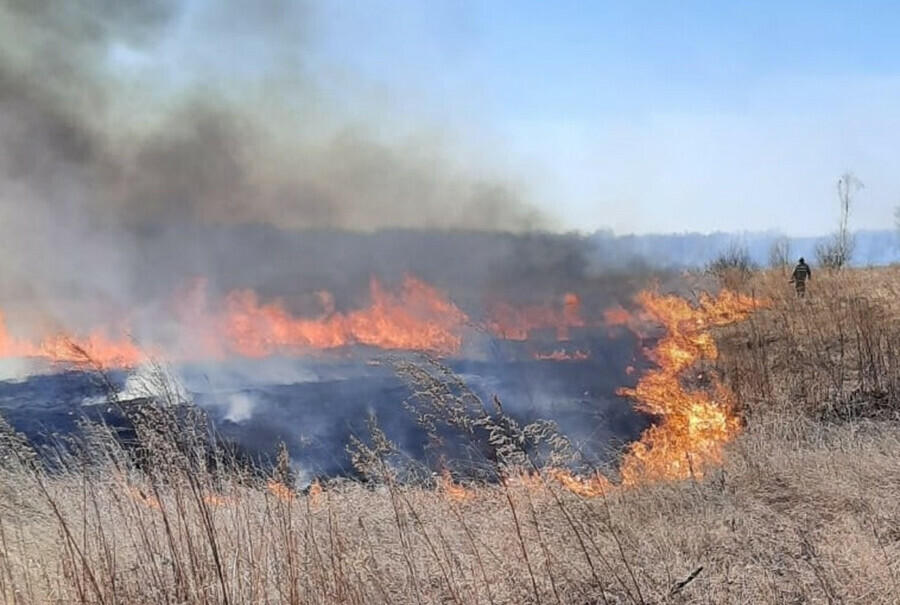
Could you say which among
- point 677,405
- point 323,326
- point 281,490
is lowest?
point 677,405

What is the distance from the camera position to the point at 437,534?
5070mm

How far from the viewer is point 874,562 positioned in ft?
13.8

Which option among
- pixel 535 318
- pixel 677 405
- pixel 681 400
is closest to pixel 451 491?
pixel 677 405

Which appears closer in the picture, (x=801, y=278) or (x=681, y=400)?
(x=681, y=400)

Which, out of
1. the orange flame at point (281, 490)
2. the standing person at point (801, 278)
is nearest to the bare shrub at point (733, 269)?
the standing person at point (801, 278)

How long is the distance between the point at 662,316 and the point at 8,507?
14.0 meters

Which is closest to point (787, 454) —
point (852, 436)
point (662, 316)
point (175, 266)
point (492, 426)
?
point (852, 436)

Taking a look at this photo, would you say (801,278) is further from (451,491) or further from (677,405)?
(451,491)

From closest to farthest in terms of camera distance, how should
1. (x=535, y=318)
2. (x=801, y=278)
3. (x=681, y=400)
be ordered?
(x=681, y=400)
(x=535, y=318)
(x=801, y=278)

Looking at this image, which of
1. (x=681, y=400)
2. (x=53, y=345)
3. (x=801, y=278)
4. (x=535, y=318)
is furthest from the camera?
(x=801, y=278)

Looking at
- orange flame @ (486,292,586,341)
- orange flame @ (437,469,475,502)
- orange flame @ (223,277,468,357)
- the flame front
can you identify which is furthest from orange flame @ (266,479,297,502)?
orange flame @ (486,292,586,341)

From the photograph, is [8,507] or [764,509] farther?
[764,509]

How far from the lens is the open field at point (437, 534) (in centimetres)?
387

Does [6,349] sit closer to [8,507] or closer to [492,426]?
[8,507]
